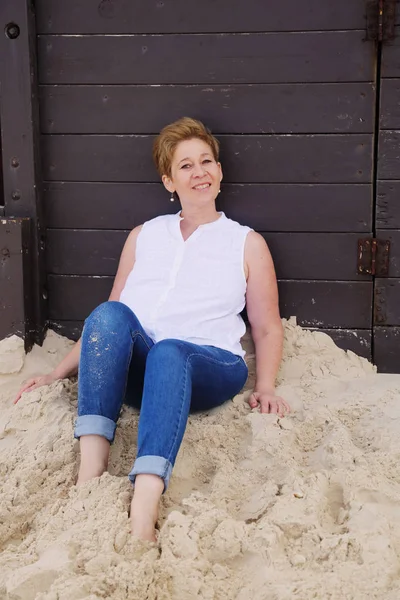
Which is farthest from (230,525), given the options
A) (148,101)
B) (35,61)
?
(35,61)

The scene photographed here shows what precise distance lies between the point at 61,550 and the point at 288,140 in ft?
5.73

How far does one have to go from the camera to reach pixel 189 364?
194 centimetres

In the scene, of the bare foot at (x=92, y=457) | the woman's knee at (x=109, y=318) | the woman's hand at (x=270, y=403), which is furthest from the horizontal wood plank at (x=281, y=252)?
the bare foot at (x=92, y=457)

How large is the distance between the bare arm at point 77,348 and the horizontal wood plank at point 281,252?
7.4 inches

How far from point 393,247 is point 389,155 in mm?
359

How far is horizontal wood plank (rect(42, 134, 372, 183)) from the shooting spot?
2.60 meters

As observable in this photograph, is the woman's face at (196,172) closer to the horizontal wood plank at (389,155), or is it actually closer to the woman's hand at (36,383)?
the horizontal wood plank at (389,155)

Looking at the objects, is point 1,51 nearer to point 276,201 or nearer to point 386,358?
point 276,201

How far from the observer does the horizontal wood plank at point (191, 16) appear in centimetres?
253

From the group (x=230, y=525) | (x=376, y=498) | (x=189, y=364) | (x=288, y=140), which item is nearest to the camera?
(x=230, y=525)

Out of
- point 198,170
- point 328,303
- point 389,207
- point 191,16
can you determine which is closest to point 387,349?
point 328,303

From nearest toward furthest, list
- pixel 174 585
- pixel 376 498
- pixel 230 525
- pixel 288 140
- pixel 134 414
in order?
pixel 174 585, pixel 230 525, pixel 376 498, pixel 134 414, pixel 288 140

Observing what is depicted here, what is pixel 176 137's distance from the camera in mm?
2455

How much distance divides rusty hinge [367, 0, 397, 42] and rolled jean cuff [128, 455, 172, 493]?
178 centimetres
